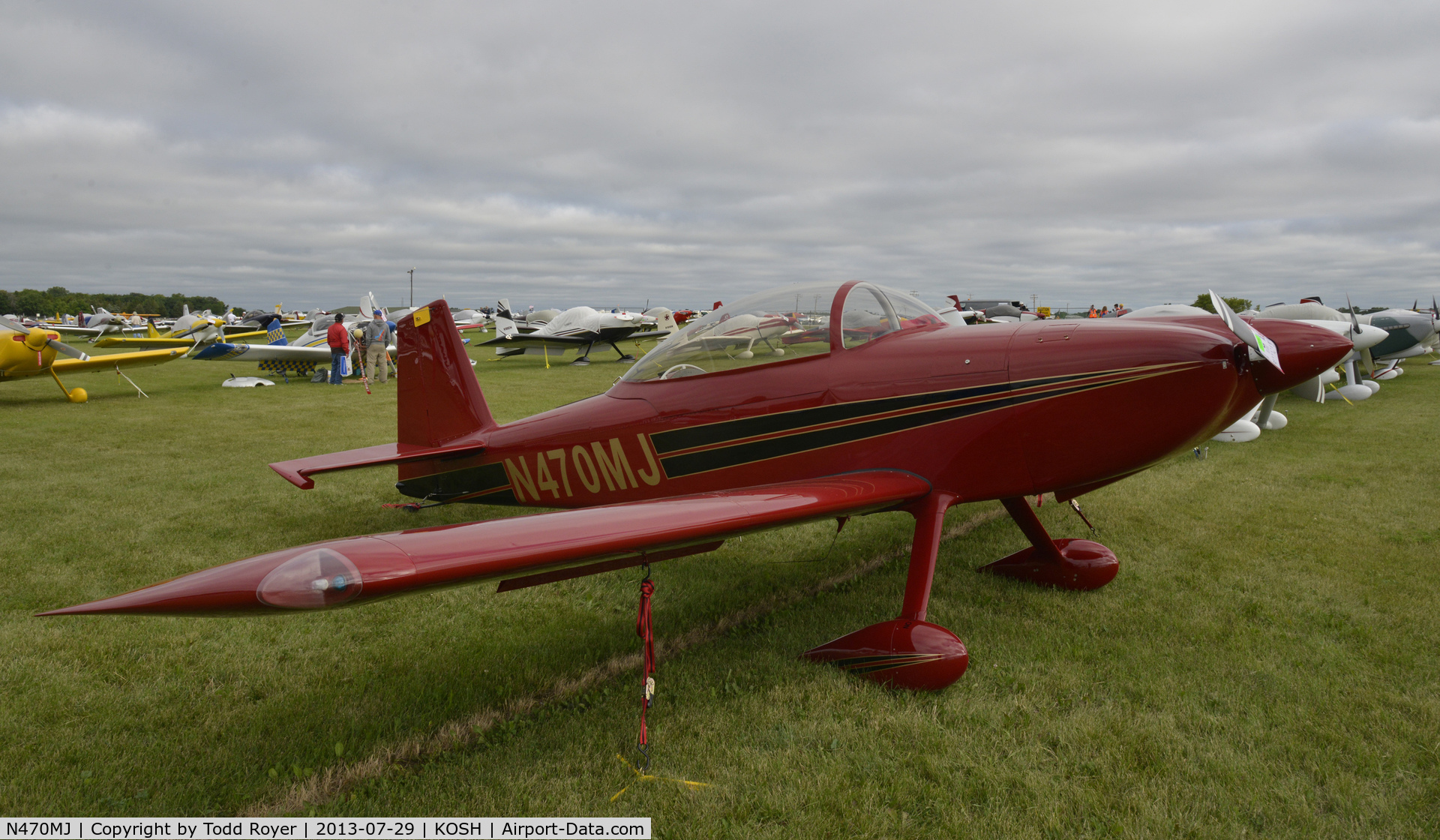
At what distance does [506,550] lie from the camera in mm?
2225

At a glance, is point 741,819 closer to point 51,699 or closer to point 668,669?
point 668,669

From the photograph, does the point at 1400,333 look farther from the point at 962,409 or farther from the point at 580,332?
the point at 580,332

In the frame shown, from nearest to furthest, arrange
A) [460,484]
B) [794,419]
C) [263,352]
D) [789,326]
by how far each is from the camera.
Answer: [794,419] → [789,326] → [460,484] → [263,352]

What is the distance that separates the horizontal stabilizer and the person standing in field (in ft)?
43.4

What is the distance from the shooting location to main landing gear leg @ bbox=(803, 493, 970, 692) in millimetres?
3098

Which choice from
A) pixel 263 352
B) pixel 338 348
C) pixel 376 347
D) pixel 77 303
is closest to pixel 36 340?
pixel 338 348

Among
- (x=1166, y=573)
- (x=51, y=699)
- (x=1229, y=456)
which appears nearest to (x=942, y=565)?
(x=1166, y=573)

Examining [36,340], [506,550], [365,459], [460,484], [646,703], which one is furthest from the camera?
[36,340]

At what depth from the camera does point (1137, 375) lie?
10.3 feet

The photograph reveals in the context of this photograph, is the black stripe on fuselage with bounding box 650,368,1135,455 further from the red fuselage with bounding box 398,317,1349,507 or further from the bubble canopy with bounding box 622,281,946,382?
the bubble canopy with bounding box 622,281,946,382

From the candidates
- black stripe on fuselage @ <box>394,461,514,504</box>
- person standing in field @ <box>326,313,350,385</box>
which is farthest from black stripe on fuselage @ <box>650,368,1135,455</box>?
person standing in field @ <box>326,313,350,385</box>

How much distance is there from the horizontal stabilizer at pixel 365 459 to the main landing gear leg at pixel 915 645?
110 inches

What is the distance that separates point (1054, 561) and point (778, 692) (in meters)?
2.28

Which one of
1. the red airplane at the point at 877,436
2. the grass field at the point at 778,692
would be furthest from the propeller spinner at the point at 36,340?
the red airplane at the point at 877,436
